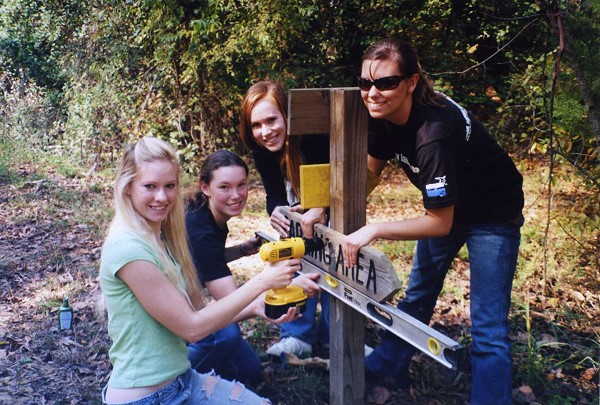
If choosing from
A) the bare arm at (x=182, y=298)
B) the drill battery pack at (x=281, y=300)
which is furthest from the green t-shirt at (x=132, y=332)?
the drill battery pack at (x=281, y=300)

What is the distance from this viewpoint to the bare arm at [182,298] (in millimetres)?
2035

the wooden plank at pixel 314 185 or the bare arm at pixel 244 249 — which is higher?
the wooden plank at pixel 314 185

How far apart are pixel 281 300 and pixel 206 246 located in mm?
746

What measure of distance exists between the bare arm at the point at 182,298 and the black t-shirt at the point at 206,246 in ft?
2.28

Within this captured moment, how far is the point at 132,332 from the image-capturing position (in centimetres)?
212

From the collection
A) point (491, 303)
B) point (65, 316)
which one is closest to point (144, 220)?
point (491, 303)

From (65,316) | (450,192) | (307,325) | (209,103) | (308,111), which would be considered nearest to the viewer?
(450,192)

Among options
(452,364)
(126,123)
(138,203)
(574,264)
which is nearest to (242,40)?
(126,123)

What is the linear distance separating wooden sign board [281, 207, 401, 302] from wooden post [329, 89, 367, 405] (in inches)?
3.0

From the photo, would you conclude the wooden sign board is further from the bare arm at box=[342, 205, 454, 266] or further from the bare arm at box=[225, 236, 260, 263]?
the bare arm at box=[225, 236, 260, 263]

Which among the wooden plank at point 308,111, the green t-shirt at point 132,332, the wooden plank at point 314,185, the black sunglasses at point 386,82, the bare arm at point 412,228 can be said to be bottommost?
the green t-shirt at point 132,332

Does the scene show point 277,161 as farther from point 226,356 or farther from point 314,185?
point 226,356

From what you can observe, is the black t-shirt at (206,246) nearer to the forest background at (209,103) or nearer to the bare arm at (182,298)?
the bare arm at (182,298)

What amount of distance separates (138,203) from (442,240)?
152 centimetres
